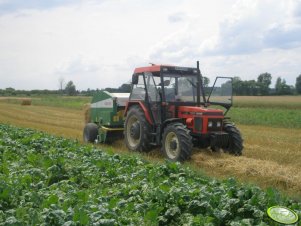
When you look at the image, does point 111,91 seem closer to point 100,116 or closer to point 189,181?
point 100,116

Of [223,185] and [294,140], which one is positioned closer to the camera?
[223,185]

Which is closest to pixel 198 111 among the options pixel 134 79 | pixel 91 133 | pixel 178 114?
pixel 178 114

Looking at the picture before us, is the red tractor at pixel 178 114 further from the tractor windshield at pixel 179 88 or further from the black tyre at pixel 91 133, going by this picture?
the black tyre at pixel 91 133

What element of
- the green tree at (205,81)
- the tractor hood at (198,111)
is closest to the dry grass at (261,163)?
the tractor hood at (198,111)

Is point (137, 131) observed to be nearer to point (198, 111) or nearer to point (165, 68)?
point (165, 68)

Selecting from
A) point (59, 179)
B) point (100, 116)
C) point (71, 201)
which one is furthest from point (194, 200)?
point (100, 116)

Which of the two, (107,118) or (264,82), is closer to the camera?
(107,118)

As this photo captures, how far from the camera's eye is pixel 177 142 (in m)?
9.80

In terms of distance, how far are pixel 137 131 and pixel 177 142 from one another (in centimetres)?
174

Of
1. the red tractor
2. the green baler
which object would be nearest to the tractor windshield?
the red tractor

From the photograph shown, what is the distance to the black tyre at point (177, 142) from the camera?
9531mm

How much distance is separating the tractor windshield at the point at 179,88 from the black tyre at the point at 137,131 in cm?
94

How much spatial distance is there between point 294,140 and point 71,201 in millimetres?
10726

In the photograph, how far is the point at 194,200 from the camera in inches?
219
